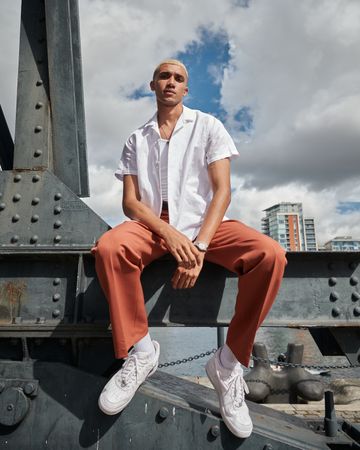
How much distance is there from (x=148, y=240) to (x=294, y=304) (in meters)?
1.18

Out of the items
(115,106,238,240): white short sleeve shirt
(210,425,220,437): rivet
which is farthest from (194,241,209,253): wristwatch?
(210,425,220,437): rivet

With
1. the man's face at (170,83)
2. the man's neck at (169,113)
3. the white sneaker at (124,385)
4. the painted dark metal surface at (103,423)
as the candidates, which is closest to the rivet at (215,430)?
the painted dark metal surface at (103,423)

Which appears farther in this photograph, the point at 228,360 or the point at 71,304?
the point at 71,304

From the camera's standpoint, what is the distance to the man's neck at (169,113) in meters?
3.08

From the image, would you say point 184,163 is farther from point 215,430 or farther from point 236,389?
point 215,430

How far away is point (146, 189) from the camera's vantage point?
9.59 ft

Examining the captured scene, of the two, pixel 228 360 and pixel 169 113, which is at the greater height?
pixel 169 113

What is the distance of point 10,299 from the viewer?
116 inches

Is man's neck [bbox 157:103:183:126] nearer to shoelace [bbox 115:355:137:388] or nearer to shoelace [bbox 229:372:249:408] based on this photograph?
shoelace [bbox 115:355:137:388]

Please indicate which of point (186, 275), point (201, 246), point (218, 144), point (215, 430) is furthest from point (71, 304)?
point (218, 144)

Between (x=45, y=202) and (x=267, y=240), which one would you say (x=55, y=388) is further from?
(x=267, y=240)

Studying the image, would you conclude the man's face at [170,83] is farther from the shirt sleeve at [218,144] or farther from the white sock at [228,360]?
the white sock at [228,360]

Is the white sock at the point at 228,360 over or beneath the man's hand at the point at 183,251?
beneath

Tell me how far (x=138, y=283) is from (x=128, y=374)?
0.54m
